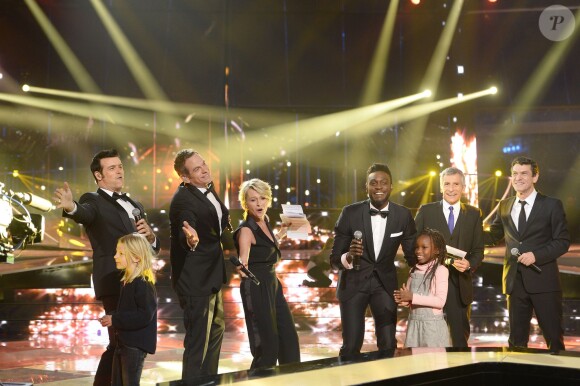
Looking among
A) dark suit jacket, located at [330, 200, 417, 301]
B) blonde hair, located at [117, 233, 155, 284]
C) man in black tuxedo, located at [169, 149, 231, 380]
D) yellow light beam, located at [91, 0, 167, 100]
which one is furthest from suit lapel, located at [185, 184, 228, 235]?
yellow light beam, located at [91, 0, 167, 100]

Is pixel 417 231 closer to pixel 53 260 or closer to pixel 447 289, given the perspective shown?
pixel 447 289

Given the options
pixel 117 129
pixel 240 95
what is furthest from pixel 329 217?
pixel 117 129

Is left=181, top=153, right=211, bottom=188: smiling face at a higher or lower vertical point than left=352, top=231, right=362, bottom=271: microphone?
higher

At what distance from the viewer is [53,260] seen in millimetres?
11172

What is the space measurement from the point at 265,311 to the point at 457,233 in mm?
1354

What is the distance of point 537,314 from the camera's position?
514 centimetres

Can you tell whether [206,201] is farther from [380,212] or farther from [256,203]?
[380,212]

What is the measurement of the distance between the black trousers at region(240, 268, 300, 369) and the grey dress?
772 mm

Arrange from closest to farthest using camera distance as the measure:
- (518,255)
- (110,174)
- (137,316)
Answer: (137,316), (110,174), (518,255)

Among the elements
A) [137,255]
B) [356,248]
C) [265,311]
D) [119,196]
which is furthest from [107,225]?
[356,248]

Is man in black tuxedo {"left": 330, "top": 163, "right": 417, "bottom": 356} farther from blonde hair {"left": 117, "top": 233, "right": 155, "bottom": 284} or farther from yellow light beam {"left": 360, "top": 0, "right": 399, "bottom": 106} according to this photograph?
yellow light beam {"left": 360, "top": 0, "right": 399, "bottom": 106}

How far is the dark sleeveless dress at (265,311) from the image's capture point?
15.6ft

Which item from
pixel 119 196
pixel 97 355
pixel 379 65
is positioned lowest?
pixel 97 355

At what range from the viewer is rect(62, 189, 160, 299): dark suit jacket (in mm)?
4422
